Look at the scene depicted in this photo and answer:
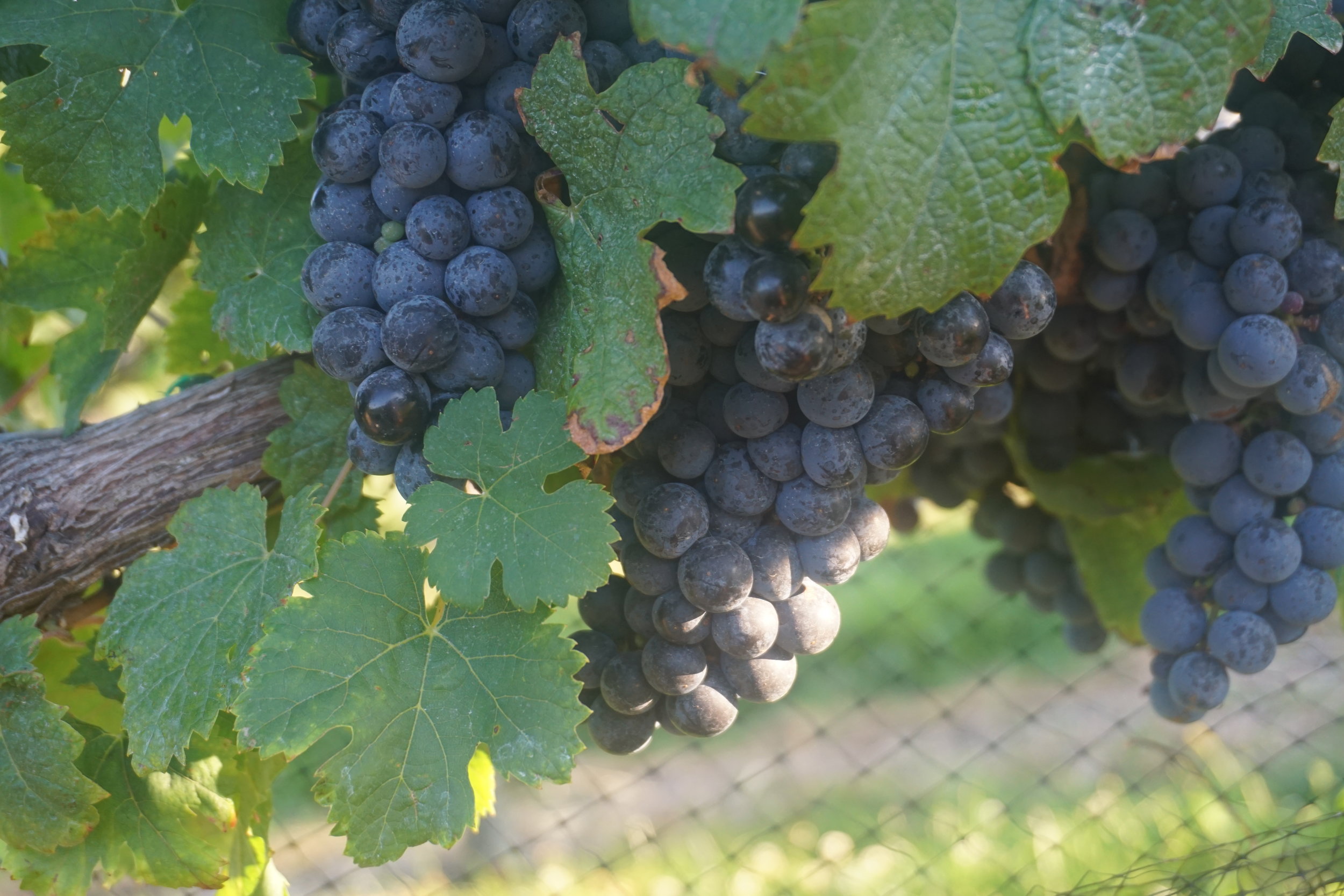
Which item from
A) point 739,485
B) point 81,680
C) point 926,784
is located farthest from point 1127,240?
point 926,784

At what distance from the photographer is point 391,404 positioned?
24.1 inches

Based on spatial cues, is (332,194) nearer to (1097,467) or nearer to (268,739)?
(268,739)

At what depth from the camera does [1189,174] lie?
2.55 ft

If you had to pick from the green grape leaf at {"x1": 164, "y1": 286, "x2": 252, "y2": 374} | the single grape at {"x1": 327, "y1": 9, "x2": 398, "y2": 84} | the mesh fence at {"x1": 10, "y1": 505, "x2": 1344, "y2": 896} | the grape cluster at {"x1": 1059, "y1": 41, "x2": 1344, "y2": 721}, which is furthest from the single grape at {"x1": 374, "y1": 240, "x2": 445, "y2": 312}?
the mesh fence at {"x1": 10, "y1": 505, "x2": 1344, "y2": 896}

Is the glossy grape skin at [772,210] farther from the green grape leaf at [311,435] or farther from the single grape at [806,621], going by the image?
the green grape leaf at [311,435]

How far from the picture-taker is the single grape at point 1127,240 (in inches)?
31.5

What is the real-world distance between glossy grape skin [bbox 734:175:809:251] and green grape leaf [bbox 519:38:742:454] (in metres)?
0.01

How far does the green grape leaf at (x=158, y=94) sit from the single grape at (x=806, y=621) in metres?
0.48

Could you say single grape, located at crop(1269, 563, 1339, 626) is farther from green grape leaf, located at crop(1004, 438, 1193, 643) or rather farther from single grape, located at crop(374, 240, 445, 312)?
single grape, located at crop(374, 240, 445, 312)

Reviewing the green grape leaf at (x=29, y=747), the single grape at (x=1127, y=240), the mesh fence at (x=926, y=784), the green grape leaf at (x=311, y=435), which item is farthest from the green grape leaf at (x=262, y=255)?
the mesh fence at (x=926, y=784)

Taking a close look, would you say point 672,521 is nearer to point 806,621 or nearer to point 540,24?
point 806,621

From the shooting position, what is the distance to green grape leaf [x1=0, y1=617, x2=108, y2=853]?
750 millimetres

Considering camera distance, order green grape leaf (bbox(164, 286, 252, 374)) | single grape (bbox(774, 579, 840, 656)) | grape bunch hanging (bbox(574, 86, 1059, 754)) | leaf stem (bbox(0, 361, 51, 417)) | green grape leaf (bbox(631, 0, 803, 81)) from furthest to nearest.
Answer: leaf stem (bbox(0, 361, 51, 417)) < green grape leaf (bbox(164, 286, 252, 374)) < single grape (bbox(774, 579, 840, 656)) < grape bunch hanging (bbox(574, 86, 1059, 754)) < green grape leaf (bbox(631, 0, 803, 81))

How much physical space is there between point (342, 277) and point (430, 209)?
0.08m
